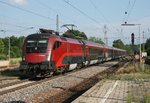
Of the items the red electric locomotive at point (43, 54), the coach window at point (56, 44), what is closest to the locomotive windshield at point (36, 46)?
the red electric locomotive at point (43, 54)

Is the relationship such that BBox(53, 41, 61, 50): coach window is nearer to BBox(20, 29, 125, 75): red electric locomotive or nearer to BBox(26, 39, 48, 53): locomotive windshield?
BBox(20, 29, 125, 75): red electric locomotive

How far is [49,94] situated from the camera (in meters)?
15.7

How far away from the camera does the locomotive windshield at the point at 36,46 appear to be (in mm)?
23548

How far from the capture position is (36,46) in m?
23.8

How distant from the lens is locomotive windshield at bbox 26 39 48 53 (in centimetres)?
2355

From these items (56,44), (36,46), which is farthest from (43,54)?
(56,44)

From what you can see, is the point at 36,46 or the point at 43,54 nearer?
the point at 43,54

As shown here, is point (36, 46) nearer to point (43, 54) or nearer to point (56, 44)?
point (43, 54)

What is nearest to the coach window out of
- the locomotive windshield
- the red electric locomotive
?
the red electric locomotive

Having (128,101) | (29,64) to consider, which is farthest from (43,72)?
(128,101)

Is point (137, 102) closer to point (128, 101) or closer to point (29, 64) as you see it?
point (128, 101)

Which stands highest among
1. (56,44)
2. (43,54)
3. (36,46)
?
(56,44)

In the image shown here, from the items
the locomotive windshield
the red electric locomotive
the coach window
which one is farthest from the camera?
the coach window

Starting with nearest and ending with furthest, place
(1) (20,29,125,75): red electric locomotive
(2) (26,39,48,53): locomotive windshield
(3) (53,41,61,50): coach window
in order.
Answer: (1) (20,29,125,75): red electric locomotive, (2) (26,39,48,53): locomotive windshield, (3) (53,41,61,50): coach window
